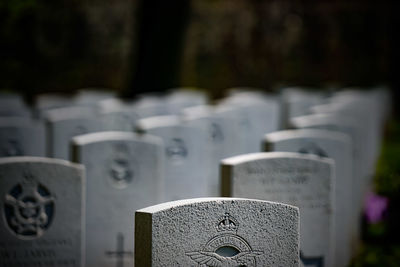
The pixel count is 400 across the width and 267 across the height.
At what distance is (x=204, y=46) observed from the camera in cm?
1889

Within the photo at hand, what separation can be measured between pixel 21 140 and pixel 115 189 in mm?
1460

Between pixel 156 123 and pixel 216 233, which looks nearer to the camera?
pixel 216 233

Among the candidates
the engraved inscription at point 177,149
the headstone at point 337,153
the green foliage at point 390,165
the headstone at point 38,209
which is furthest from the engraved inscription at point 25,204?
the green foliage at point 390,165

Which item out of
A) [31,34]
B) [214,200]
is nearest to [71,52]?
[31,34]

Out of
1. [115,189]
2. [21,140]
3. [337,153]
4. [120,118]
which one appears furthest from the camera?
[120,118]

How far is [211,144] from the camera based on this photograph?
22.7 feet

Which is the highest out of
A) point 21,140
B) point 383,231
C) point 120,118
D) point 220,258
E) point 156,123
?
point 120,118

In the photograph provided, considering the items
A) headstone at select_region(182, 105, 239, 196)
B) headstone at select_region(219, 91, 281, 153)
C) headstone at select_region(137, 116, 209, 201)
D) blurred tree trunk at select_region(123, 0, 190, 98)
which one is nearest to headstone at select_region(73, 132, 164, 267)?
headstone at select_region(137, 116, 209, 201)

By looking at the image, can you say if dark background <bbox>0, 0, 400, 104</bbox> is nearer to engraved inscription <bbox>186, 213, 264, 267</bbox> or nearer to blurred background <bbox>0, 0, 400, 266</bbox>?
blurred background <bbox>0, 0, 400, 266</bbox>

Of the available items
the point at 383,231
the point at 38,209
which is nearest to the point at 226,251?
the point at 38,209

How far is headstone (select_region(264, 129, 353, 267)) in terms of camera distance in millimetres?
5160

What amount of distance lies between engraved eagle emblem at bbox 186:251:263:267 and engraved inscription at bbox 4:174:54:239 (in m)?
1.47

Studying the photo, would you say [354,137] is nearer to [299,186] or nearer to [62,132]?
[299,186]

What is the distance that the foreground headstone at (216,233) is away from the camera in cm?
312
